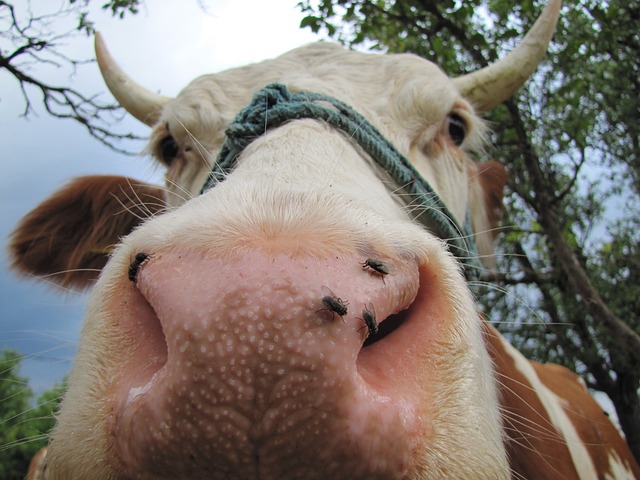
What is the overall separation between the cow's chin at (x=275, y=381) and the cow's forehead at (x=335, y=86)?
4.93ft

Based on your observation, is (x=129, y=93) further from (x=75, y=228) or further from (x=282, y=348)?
(x=282, y=348)

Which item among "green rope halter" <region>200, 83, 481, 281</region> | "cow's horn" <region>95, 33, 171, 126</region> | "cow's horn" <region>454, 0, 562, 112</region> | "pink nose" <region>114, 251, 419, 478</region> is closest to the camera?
"pink nose" <region>114, 251, 419, 478</region>

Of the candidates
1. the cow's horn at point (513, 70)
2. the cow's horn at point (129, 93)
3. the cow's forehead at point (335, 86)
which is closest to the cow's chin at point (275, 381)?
the cow's forehead at point (335, 86)

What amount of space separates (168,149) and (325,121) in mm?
1220

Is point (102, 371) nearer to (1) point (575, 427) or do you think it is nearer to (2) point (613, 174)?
(1) point (575, 427)

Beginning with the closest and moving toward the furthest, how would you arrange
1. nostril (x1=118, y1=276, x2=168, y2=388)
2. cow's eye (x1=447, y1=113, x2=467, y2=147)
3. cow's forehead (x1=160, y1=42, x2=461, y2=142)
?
1. nostril (x1=118, y1=276, x2=168, y2=388)
2. cow's forehead (x1=160, y1=42, x2=461, y2=142)
3. cow's eye (x1=447, y1=113, x2=467, y2=147)

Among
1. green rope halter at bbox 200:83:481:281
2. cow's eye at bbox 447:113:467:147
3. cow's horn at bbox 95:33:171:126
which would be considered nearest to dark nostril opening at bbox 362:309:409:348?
green rope halter at bbox 200:83:481:281

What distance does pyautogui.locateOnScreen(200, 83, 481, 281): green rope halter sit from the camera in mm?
1970

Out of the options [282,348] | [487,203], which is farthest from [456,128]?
[282,348]

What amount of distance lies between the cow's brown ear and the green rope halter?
1475 mm

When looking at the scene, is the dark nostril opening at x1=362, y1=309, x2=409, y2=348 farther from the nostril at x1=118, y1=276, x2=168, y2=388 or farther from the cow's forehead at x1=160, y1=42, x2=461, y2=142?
the cow's forehead at x1=160, y1=42, x2=461, y2=142

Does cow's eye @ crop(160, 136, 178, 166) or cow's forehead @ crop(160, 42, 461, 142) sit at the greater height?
cow's forehead @ crop(160, 42, 461, 142)

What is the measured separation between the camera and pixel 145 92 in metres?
3.37

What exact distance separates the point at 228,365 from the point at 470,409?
0.52 metres
